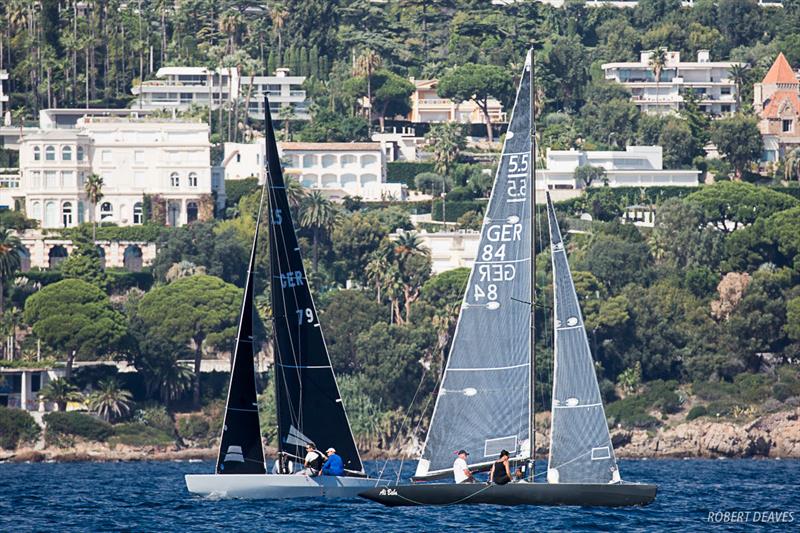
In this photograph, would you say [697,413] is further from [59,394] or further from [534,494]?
[534,494]

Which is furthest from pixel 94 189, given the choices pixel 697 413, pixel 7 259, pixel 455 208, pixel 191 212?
pixel 697 413

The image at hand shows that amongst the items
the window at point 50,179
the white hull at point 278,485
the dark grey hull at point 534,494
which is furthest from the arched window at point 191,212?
the dark grey hull at point 534,494

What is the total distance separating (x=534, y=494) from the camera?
55.1 metres

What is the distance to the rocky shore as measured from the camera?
121562mm

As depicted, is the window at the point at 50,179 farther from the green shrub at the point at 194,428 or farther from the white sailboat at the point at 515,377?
the white sailboat at the point at 515,377

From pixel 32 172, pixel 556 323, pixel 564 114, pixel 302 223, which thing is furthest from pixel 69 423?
pixel 564 114

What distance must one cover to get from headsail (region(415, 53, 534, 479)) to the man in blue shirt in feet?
17.1

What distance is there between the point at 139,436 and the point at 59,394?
5.58 meters

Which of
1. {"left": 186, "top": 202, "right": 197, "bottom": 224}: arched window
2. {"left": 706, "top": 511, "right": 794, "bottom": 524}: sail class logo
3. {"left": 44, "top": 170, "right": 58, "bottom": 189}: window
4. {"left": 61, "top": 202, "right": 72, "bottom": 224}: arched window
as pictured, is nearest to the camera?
{"left": 706, "top": 511, "right": 794, "bottom": 524}: sail class logo

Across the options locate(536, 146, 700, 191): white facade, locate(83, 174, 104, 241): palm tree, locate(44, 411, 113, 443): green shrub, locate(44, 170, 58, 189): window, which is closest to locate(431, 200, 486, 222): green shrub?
locate(536, 146, 700, 191): white facade

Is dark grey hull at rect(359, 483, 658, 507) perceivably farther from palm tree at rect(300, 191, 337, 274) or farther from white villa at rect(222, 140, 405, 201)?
white villa at rect(222, 140, 405, 201)

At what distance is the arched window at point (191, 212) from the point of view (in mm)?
168000

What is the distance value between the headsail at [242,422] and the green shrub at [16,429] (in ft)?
205

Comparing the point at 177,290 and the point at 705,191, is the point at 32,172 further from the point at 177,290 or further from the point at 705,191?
the point at 705,191
